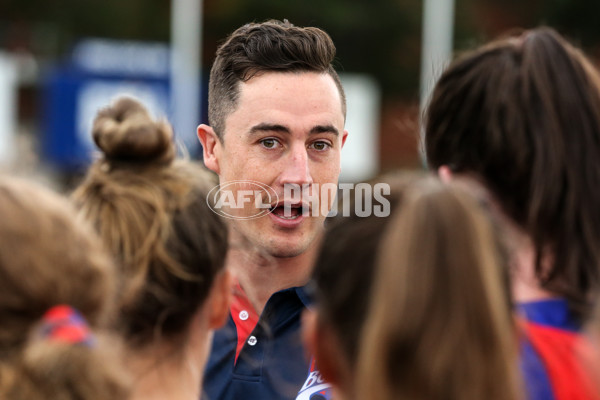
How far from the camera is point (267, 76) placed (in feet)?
10.8

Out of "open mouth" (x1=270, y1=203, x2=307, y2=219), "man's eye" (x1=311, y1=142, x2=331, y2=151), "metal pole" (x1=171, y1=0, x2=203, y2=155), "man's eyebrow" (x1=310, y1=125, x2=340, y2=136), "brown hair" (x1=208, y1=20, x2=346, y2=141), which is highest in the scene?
"metal pole" (x1=171, y1=0, x2=203, y2=155)

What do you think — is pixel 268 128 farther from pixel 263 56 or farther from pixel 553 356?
pixel 553 356

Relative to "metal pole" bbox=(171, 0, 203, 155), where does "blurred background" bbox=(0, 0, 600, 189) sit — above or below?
above

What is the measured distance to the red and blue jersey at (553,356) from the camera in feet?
5.71

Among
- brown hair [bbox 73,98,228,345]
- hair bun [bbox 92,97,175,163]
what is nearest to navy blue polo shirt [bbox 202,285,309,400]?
brown hair [bbox 73,98,228,345]

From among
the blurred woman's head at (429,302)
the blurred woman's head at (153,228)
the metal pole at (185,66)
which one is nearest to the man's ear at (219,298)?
the blurred woman's head at (153,228)

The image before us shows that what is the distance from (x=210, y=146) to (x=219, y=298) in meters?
1.52

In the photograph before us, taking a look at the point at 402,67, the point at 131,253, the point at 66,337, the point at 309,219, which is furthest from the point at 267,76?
the point at 402,67

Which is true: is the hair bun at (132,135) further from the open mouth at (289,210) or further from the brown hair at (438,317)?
the open mouth at (289,210)

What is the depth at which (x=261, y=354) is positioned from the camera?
2.84 meters

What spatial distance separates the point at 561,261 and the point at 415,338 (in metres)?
0.61

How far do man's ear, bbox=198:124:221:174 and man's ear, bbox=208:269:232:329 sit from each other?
138 cm

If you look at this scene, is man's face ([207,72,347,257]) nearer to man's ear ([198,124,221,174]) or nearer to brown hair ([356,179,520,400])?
man's ear ([198,124,221,174])

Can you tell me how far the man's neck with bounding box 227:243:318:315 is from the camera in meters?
3.19
